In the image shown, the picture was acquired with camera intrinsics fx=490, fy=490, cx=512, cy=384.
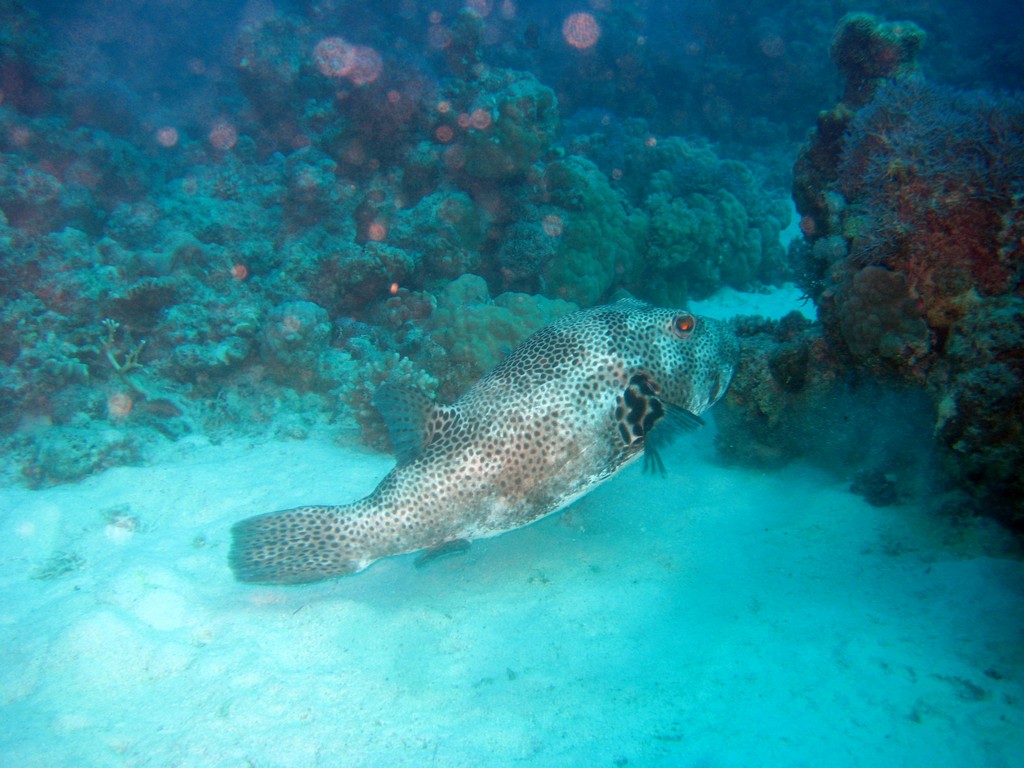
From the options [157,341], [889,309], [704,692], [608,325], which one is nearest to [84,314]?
[157,341]

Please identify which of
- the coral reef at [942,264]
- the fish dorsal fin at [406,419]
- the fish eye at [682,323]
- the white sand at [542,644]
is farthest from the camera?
the fish eye at [682,323]

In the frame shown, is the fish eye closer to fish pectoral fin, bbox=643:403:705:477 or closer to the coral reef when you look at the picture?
fish pectoral fin, bbox=643:403:705:477

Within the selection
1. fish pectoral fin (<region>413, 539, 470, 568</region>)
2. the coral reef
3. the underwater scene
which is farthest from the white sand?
the coral reef

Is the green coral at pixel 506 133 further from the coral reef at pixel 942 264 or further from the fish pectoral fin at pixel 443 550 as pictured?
the fish pectoral fin at pixel 443 550

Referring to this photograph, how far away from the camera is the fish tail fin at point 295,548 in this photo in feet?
13.1

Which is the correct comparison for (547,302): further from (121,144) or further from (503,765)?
(121,144)

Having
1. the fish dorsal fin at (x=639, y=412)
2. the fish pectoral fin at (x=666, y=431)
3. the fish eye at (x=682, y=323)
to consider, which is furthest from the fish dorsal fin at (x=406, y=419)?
the fish eye at (x=682, y=323)

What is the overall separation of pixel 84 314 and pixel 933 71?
1234 inches

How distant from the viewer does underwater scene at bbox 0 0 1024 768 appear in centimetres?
315

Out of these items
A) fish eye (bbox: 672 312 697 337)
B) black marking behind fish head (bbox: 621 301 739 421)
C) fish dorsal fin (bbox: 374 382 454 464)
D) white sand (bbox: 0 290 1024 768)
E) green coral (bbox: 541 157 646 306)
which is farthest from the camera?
green coral (bbox: 541 157 646 306)

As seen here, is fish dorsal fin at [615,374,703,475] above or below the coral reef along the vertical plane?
below

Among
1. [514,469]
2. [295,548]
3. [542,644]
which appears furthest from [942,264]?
[295,548]

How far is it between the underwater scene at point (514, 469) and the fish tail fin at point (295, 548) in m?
0.03

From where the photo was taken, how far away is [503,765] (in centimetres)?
292
